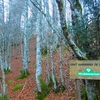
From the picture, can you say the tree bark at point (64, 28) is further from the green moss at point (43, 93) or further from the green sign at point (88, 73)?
the green moss at point (43, 93)

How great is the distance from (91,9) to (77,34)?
100cm

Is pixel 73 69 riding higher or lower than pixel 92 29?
lower

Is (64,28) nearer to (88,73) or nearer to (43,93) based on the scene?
(88,73)

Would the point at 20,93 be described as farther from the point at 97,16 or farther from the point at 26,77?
the point at 97,16

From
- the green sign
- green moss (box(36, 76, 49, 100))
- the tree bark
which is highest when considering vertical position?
the tree bark

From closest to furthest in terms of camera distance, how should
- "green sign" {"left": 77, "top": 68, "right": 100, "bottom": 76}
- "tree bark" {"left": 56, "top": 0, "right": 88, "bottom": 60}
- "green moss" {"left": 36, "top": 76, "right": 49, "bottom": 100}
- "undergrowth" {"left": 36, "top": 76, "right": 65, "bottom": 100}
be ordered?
"tree bark" {"left": 56, "top": 0, "right": 88, "bottom": 60}
"green sign" {"left": 77, "top": 68, "right": 100, "bottom": 76}
"undergrowth" {"left": 36, "top": 76, "right": 65, "bottom": 100}
"green moss" {"left": 36, "top": 76, "right": 49, "bottom": 100}

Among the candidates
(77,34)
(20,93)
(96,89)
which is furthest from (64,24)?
(20,93)

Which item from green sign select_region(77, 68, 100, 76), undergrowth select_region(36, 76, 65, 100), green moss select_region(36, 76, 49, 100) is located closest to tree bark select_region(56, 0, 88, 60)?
green sign select_region(77, 68, 100, 76)

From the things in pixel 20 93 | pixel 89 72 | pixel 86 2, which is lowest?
pixel 20 93

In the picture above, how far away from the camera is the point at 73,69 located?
5.14m

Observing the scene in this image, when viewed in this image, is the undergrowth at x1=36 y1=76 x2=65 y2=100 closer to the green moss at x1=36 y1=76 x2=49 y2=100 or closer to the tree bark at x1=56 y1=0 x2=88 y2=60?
the green moss at x1=36 y1=76 x2=49 y2=100

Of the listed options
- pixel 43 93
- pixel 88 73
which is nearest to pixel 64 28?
pixel 88 73

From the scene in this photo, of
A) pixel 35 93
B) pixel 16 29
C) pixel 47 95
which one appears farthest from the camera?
pixel 16 29

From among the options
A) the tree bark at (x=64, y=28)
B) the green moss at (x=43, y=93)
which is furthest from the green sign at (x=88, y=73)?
the green moss at (x=43, y=93)
